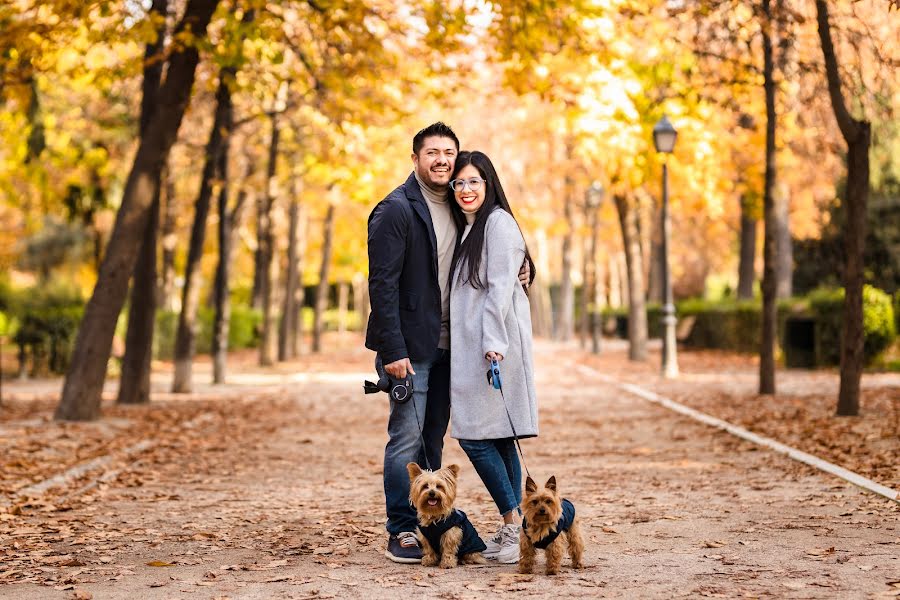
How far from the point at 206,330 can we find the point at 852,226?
25.3 meters

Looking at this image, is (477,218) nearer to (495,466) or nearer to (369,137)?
(495,466)

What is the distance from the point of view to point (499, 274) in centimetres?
625

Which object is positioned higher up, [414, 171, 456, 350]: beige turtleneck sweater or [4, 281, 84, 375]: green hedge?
[414, 171, 456, 350]: beige turtleneck sweater

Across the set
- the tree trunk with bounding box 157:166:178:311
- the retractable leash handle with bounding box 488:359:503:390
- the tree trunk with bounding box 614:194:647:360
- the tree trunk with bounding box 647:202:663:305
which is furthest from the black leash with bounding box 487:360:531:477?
the tree trunk with bounding box 647:202:663:305

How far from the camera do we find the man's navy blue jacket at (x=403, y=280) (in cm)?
623

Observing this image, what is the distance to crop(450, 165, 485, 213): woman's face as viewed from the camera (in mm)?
6352

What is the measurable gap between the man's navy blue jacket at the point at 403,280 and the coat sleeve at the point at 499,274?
13.0 inches

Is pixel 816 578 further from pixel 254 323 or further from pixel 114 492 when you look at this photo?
pixel 254 323

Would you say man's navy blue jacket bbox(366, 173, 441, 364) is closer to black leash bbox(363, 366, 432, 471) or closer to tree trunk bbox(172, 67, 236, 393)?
black leash bbox(363, 366, 432, 471)

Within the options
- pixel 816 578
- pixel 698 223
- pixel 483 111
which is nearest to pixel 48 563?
pixel 816 578

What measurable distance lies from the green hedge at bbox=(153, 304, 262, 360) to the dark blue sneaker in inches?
827

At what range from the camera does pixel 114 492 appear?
31.2 feet

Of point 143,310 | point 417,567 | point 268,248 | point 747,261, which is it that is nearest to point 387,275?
point 417,567

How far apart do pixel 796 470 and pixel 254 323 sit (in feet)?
109
